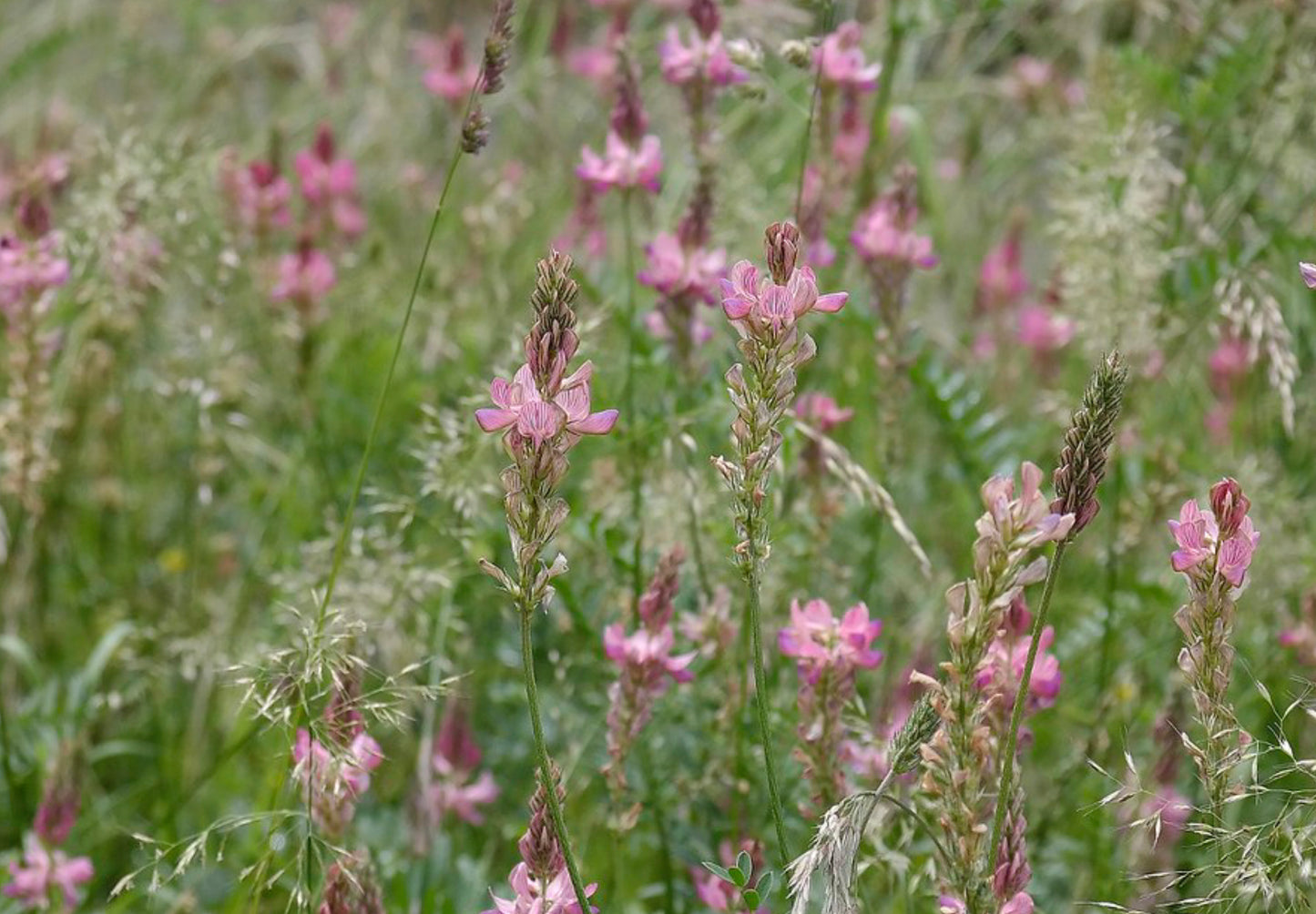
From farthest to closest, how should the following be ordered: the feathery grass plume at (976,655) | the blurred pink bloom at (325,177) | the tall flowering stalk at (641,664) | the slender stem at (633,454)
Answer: the blurred pink bloom at (325,177) < the slender stem at (633,454) < the tall flowering stalk at (641,664) < the feathery grass plume at (976,655)

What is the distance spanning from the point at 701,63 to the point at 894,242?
1.18ft

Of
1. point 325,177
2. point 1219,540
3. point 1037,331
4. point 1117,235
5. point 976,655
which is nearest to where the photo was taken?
point 976,655

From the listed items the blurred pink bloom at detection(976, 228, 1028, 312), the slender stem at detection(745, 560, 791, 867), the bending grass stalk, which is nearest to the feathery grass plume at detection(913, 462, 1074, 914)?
the slender stem at detection(745, 560, 791, 867)

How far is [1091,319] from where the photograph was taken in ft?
8.21

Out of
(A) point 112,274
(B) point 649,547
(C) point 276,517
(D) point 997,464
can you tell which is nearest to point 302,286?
(A) point 112,274

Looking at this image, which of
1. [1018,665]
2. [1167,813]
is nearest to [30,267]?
[1018,665]

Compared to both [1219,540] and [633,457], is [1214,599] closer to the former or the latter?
[1219,540]

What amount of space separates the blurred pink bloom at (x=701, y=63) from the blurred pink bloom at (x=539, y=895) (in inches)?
45.2

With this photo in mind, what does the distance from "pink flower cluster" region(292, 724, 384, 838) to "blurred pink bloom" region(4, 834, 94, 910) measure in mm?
469

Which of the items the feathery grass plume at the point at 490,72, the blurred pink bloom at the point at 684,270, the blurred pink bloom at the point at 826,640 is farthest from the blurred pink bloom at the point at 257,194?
the blurred pink bloom at the point at 826,640

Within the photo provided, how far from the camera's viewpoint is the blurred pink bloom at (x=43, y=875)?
1.97 meters

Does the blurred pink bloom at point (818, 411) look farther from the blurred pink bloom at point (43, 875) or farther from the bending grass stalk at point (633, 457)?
the blurred pink bloom at point (43, 875)

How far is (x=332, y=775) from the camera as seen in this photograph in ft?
4.99

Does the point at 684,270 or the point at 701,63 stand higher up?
the point at 701,63
